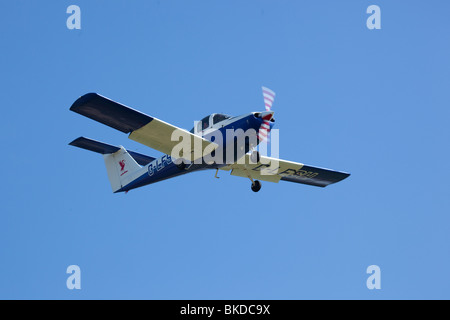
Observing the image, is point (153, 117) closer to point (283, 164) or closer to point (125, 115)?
point (125, 115)

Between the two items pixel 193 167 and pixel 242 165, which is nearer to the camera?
pixel 193 167

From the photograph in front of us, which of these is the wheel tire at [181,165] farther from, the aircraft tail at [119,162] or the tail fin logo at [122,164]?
the tail fin logo at [122,164]

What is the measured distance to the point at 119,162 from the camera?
82.8ft

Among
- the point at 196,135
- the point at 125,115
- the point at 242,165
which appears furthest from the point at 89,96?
the point at 242,165

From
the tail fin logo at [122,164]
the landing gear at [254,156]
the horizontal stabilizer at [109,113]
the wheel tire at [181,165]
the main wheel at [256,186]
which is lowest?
the main wheel at [256,186]

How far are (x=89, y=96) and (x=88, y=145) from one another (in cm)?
558

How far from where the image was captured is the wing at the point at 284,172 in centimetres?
2356

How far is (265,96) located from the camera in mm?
20359

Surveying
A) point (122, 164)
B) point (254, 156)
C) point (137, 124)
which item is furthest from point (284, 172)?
point (137, 124)

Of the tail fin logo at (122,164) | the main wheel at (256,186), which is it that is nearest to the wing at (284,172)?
the main wheel at (256,186)

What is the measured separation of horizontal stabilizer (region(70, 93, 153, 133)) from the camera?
61.8ft

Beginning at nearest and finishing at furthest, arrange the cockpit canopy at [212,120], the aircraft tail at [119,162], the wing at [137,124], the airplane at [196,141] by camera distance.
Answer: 1. the wing at [137,124]
2. the airplane at [196,141]
3. the cockpit canopy at [212,120]
4. the aircraft tail at [119,162]

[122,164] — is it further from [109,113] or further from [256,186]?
[109,113]

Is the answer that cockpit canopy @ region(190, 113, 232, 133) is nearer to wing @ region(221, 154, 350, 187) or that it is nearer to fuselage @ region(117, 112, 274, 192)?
fuselage @ region(117, 112, 274, 192)
